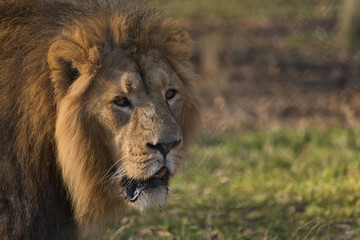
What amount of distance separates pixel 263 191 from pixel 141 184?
2.67 metres

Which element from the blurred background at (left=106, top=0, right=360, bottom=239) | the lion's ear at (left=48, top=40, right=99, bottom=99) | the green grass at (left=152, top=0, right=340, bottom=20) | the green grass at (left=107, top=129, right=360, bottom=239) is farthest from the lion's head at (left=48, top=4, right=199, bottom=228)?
the green grass at (left=152, top=0, right=340, bottom=20)

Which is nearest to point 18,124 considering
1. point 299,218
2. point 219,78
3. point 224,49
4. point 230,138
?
point 299,218

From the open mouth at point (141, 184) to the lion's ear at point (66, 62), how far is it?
0.67 metres

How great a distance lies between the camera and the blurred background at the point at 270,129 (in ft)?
17.0

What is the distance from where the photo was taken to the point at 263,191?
5.98m

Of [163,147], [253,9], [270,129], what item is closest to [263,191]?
[270,129]

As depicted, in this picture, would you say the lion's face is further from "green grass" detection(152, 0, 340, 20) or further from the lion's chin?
"green grass" detection(152, 0, 340, 20)

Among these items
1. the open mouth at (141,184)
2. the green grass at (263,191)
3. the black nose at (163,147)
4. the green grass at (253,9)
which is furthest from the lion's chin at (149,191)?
the green grass at (253,9)

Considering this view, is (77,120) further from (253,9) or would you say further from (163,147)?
(253,9)

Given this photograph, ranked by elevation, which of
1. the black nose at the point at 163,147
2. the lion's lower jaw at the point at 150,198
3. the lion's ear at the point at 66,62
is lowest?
the lion's lower jaw at the point at 150,198

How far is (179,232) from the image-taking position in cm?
484

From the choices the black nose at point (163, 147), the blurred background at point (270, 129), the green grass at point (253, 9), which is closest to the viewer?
the black nose at point (163, 147)

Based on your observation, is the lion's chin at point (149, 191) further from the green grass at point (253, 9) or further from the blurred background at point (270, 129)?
the green grass at point (253, 9)

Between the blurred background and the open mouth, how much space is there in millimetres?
702
